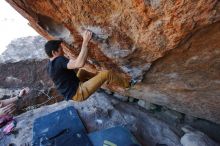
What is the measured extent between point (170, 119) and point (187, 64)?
2.18 m

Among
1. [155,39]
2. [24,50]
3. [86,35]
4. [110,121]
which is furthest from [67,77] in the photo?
[24,50]

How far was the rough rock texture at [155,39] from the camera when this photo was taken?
2154 millimetres

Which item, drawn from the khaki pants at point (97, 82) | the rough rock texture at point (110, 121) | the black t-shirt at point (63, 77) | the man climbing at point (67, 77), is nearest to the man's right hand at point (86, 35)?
the man climbing at point (67, 77)

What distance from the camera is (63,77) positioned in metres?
3.66

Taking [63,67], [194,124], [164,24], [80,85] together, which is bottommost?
[194,124]

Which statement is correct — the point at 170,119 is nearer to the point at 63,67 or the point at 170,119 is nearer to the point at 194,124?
the point at 194,124

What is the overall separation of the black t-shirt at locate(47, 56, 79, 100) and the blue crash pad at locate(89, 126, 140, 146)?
86 centimetres

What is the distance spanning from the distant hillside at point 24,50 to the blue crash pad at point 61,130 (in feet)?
11.0

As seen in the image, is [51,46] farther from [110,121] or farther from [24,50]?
[24,50]

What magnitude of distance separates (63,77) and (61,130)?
1237 mm

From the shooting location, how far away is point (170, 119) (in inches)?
186

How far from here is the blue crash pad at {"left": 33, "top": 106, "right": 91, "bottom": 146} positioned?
405 cm

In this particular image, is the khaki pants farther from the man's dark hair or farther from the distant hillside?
the distant hillside

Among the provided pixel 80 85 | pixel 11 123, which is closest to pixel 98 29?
pixel 80 85
